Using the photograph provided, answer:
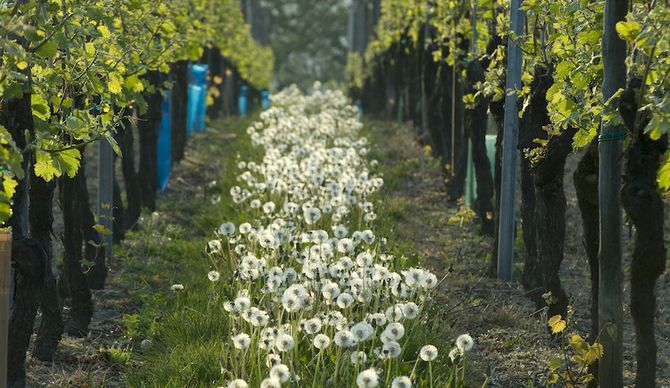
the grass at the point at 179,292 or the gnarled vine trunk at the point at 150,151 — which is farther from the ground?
the gnarled vine trunk at the point at 150,151

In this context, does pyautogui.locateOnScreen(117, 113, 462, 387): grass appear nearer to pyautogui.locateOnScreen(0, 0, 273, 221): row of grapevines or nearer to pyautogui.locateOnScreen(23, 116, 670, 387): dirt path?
pyautogui.locateOnScreen(23, 116, 670, 387): dirt path

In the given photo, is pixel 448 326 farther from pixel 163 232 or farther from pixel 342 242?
pixel 163 232

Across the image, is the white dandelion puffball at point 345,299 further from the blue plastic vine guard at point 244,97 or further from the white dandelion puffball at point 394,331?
the blue plastic vine guard at point 244,97

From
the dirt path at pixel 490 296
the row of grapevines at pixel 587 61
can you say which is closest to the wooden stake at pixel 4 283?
the dirt path at pixel 490 296

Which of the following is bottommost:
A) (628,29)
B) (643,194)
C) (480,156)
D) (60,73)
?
(480,156)

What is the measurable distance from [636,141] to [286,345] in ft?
6.10

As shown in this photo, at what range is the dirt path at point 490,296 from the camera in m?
7.23

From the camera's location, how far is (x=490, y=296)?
907 centimetres

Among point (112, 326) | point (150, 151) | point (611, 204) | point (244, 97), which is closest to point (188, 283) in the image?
point (112, 326)

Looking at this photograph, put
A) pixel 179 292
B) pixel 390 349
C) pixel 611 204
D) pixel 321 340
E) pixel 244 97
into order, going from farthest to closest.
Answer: pixel 244 97 → pixel 179 292 → pixel 611 204 → pixel 321 340 → pixel 390 349

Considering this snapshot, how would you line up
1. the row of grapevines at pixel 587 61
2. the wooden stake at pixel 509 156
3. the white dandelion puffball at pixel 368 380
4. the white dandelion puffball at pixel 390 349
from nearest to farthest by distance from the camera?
the row of grapevines at pixel 587 61, the white dandelion puffball at pixel 368 380, the white dandelion puffball at pixel 390 349, the wooden stake at pixel 509 156

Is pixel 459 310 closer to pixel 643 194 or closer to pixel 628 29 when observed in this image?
pixel 643 194

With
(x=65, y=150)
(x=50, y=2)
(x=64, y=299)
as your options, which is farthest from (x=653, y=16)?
(x=64, y=299)

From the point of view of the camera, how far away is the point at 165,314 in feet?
26.2
